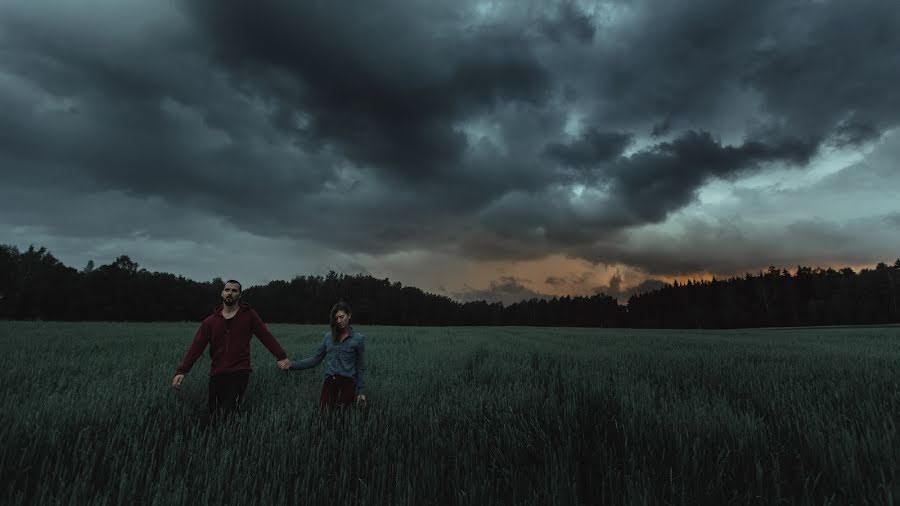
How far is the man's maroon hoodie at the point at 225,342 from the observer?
5.59 meters

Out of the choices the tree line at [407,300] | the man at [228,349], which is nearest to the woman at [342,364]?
the man at [228,349]

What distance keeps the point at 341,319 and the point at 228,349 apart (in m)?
1.72

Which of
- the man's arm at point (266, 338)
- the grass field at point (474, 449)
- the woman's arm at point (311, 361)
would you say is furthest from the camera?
the man's arm at point (266, 338)

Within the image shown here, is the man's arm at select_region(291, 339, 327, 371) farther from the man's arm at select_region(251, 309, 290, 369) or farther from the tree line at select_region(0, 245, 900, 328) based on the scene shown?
the tree line at select_region(0, 245, 900, 328)

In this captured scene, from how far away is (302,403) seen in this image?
5.70m

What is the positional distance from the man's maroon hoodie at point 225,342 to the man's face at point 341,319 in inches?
37.9

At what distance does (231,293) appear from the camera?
229 inches

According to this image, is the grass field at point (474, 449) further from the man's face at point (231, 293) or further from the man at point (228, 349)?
the man's face at point (231, 293)

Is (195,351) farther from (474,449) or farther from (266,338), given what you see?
(474,449)

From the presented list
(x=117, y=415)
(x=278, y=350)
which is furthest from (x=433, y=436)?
(x=117, y=415)

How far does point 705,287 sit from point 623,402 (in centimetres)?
12562

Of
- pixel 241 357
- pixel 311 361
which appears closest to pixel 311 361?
pixel 311 361

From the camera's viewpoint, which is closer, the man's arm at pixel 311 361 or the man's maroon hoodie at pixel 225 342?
the man's maroon hoodie at pixel 225 342

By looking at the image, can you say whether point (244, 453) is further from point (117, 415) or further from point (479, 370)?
point (479, 370)
